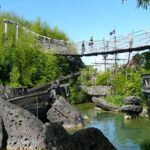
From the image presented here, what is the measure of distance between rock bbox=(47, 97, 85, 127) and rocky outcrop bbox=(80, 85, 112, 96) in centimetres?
1537

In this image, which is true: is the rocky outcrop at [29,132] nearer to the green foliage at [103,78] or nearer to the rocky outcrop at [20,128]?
the rocky outcrop at [20,128]

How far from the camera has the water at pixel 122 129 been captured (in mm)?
17547

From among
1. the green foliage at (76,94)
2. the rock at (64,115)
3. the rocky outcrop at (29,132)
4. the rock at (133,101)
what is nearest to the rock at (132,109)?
the rock at (133,101)

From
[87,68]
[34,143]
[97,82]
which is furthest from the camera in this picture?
[87,68]

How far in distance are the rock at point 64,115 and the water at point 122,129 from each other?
63cm

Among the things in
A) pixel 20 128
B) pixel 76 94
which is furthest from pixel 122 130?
pixel 76 94

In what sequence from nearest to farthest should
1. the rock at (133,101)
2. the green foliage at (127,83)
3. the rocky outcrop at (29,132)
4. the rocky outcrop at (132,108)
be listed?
the rocky outcrop at (29,132)
the rocky outcrop at (132,108)
the rock at (133,101)
the green foliage at (127,83)

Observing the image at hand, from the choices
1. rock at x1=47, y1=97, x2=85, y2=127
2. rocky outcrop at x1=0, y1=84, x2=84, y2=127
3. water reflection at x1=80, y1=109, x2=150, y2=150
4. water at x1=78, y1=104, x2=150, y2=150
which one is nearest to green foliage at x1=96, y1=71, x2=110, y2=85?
water at x1=78, y1=104, x2=150, y2=150

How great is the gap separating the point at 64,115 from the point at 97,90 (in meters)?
16.9

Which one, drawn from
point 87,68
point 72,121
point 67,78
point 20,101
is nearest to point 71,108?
point 72,121

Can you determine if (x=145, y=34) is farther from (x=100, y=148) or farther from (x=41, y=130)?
(x=100, y=148)

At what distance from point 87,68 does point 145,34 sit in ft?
54.1

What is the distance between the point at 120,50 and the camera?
3106cm

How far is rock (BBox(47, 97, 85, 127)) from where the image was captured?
22688mm
